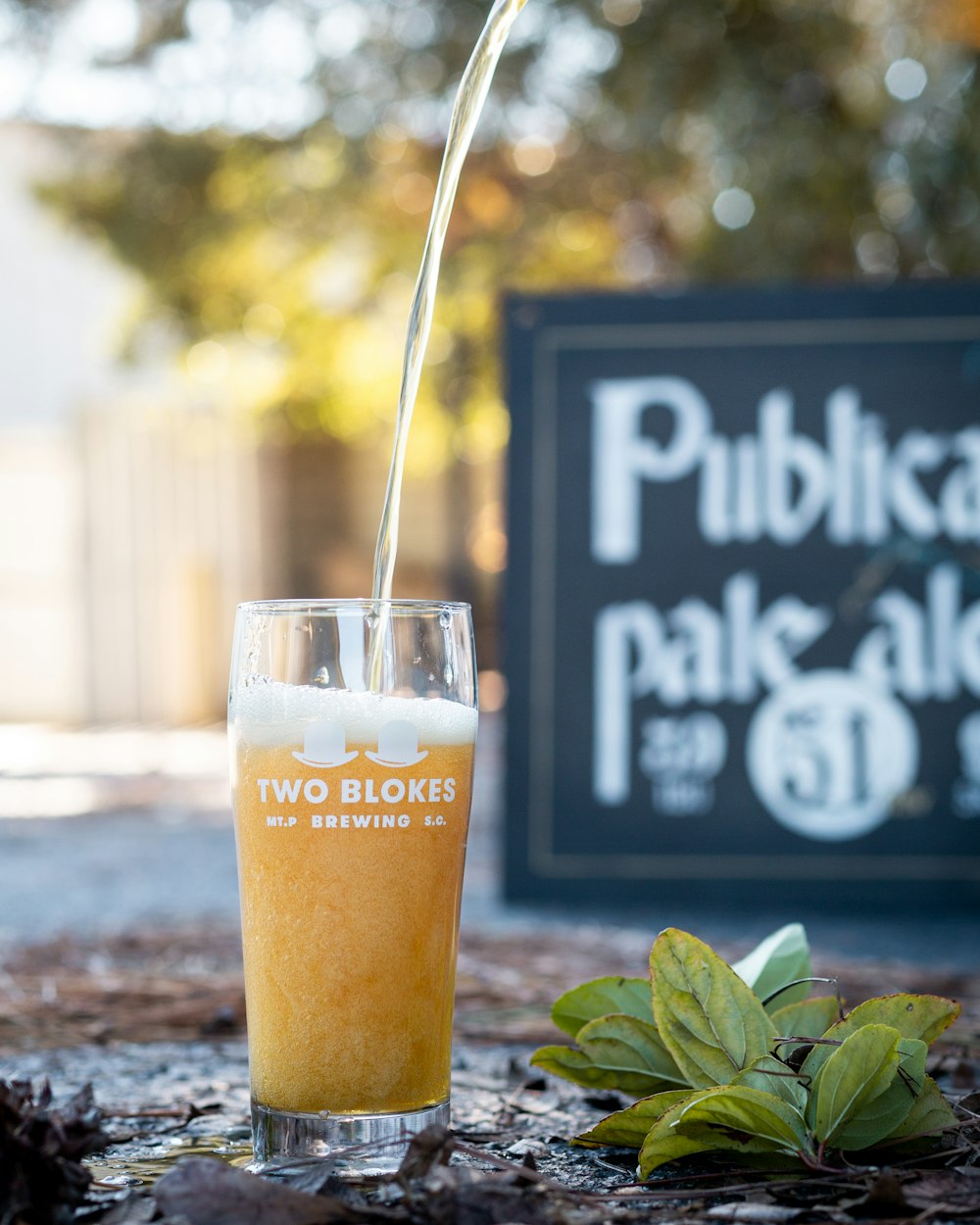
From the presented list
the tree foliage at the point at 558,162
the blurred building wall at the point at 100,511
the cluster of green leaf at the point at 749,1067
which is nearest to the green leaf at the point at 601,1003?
the cluster of green leaf at the point at 749,1067

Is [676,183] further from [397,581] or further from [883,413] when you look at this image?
[397,581]

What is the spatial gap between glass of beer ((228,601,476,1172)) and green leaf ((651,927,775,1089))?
0.17 meters

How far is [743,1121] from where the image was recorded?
1017 millimetres

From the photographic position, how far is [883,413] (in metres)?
3.04

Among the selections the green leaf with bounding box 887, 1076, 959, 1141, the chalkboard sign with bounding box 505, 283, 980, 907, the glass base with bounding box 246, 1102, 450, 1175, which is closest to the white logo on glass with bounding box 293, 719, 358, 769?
the glass base with bounding box 246, 1102, 450, 1175

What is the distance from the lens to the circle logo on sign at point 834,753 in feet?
9.87

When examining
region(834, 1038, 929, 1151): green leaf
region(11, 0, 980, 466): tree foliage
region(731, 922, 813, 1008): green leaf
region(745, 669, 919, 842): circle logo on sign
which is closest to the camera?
region(834, 1038, 929, 1151): green leaf

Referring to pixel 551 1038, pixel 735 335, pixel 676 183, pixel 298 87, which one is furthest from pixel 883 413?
pixel 298 87

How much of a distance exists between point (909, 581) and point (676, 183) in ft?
13.1

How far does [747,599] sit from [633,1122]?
201 centimetres

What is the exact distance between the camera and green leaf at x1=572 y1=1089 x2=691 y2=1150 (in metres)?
1.09

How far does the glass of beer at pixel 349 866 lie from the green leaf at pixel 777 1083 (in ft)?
0.78

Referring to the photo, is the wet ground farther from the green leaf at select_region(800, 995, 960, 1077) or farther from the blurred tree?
the blurred tree

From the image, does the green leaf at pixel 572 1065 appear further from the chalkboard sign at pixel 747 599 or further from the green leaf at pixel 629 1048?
the chalkboard sign at pixel 747 599
